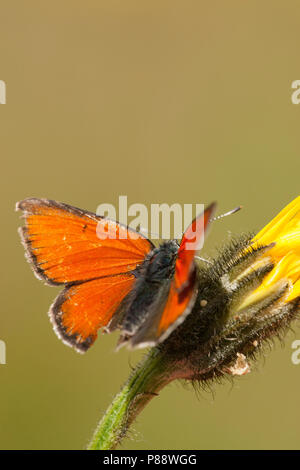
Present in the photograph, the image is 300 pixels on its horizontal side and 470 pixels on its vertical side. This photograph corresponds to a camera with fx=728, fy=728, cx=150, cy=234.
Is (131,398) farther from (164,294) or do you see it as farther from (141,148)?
(141,148)

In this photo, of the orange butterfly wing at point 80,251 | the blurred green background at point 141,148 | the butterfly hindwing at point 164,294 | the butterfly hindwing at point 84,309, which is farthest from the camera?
the blurred green background at point 141,148

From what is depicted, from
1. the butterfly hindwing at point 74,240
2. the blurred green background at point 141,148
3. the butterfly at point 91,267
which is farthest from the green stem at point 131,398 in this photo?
the blurred green background at point 141,148

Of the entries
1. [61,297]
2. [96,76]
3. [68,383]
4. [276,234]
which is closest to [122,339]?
[61,297]

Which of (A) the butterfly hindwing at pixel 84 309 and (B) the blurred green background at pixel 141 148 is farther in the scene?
(B) the blurred green background at pixel 141 148

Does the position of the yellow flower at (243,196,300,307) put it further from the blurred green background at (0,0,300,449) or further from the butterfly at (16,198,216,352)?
the blurred green background at (0,0,300,449)

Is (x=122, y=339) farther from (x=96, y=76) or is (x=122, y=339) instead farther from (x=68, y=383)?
(x=96, y=76)

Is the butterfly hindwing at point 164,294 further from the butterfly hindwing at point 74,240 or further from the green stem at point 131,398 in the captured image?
the green stem at point 131,398
